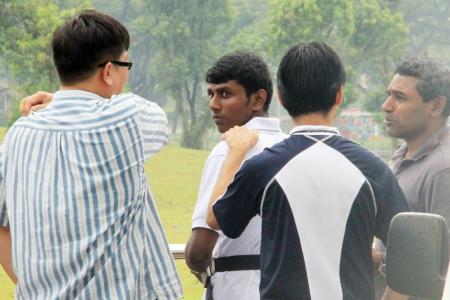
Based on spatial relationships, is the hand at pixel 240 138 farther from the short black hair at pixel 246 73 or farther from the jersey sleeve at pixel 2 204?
the jersey sleeve at pixel 2 204

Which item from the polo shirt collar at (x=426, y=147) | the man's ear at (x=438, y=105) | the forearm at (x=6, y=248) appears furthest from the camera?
the man's ear at (x=438, y=105)

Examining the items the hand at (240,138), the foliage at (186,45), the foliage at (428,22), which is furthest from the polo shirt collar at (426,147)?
the foliage at (428,22)

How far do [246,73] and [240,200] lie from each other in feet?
2.36

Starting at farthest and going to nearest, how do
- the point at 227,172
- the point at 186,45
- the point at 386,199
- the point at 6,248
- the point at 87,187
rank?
the point at 186,45 → the point at 227,172 → the point at 6,248 → the point at 386,199 → the point at 87,187

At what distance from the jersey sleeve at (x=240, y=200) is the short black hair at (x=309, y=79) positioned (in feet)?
0.58

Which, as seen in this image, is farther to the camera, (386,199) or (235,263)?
(235,263)

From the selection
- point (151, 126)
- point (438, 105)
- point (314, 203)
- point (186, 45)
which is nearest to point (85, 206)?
point (151, 126)

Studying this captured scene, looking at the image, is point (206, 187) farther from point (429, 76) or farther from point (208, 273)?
point (429, 76)

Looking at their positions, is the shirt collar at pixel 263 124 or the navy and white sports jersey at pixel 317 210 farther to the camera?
the shirt collar at pixel 263 124

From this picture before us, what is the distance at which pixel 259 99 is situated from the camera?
299cm

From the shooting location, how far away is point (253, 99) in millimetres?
2992

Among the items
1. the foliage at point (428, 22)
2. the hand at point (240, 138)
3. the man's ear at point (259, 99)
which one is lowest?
the foliage at point (428, 22)

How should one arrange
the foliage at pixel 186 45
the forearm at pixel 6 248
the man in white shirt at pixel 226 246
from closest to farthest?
the forearm at pixel 6 248 → the man in white shirt at pixel 226 246 → the foliage at pixel 186 45

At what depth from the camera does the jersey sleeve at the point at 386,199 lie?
2.35m
